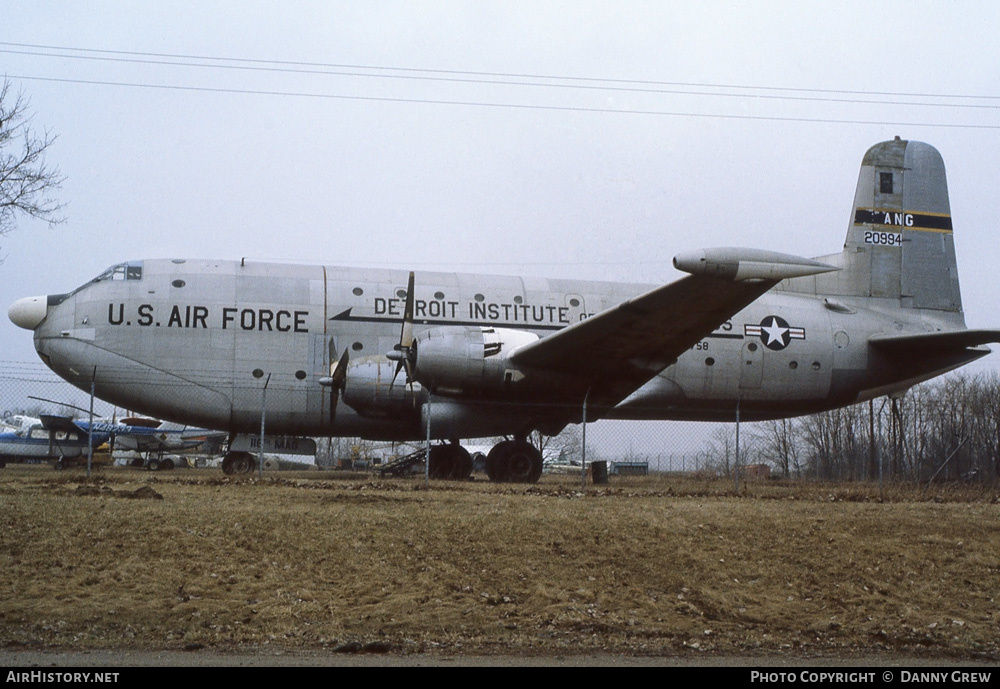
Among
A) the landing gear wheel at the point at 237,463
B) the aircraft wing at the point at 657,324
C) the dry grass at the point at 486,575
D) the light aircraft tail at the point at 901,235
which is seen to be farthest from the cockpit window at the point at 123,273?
the light aircraft tail at the point at 901,235

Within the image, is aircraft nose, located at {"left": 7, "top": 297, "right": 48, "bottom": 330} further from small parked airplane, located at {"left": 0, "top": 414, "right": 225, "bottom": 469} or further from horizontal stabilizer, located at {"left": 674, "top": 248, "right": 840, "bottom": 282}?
horizontal stabilizer, located at {"left": 674, "top": 248, "right": 840, "bottom": 282}

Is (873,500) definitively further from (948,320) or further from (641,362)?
(948,320)

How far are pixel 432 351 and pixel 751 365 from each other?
27.5 feet

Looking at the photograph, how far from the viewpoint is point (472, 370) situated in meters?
18.2

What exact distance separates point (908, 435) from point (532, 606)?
35.3 meters

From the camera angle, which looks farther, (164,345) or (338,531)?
(164,345)

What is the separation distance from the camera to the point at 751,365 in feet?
73.0

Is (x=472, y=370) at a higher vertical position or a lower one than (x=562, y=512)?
higher

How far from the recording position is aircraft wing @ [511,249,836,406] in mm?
14297

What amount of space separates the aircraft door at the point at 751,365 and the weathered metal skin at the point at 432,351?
0.11 ft

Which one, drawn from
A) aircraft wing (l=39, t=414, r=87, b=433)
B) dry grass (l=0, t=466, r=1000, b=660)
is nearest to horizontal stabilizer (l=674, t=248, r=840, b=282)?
dry grass (l=0, t=466, r=1000, b=660)

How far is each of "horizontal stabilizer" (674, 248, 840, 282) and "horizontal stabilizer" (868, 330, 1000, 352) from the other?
29.1 feet
